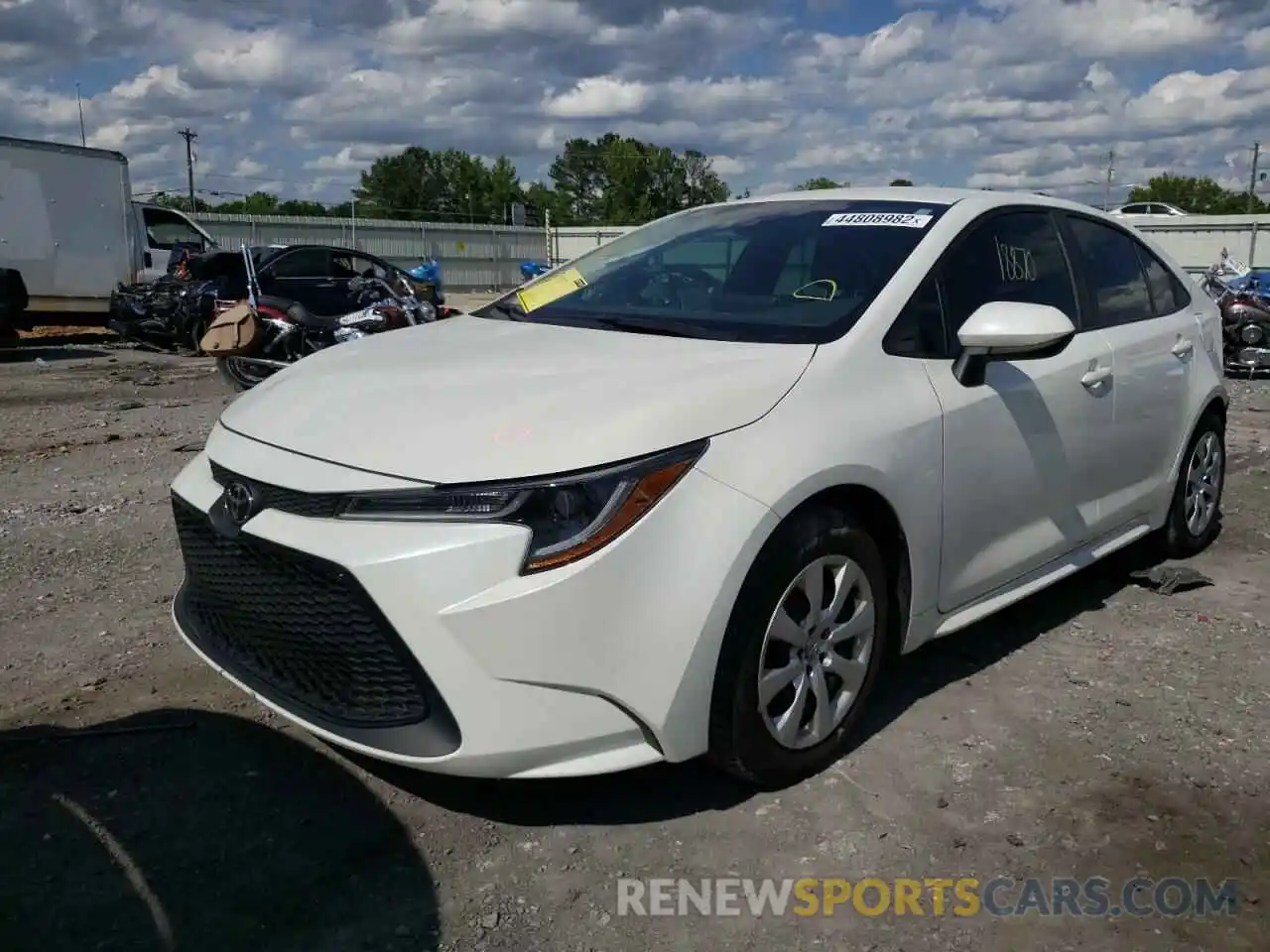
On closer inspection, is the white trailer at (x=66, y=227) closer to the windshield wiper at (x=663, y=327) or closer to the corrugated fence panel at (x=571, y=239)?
the windshield wiper at (x=663, y=327)

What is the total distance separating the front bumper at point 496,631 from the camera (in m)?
2.44

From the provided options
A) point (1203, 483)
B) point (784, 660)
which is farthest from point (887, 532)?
point (1203, 483)

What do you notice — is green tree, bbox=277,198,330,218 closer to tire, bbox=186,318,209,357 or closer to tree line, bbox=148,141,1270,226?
tree line, bbox=148,141,1270,226

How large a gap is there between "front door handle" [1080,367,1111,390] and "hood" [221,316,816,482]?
1384mm

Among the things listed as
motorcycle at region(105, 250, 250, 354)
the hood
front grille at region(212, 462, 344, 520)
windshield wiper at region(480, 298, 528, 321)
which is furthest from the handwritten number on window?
motorcycle at region(105, 250, 250, 354)

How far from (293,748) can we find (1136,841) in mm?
2317

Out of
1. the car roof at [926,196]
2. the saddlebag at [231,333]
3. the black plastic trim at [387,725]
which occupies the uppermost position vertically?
the car roof at [926,196]

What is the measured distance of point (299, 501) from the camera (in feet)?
8.72

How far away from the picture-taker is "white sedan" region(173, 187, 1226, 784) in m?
2.49

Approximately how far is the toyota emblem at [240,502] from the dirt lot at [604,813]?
2.56ft

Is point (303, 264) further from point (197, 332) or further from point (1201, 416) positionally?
point (1201, 416)

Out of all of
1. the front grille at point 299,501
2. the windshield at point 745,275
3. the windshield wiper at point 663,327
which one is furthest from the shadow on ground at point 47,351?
the front grille at point 299,501

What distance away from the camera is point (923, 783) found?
10.2 ft

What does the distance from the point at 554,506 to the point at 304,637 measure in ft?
2.38
